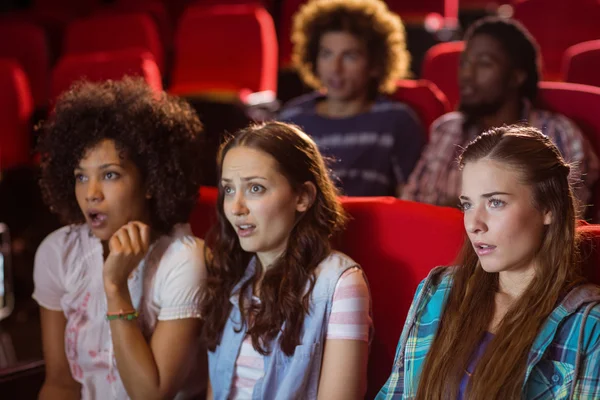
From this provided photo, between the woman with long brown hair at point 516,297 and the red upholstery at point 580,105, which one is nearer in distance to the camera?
the woman with long brown hair at point 516,297

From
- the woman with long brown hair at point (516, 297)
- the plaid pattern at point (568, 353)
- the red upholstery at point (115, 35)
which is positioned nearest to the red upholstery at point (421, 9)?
the red upholstery at point (115, 35)

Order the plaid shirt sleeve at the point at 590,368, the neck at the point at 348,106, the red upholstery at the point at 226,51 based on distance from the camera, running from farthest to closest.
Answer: the red upholstery at the point at 226,51
the neck at the point at 348,106
the plaid shirt sleeve at the point at 590,368

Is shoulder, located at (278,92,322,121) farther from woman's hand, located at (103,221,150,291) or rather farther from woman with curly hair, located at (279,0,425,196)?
woman's hand, located at (103,221,150,291)

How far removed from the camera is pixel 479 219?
1.03 meters

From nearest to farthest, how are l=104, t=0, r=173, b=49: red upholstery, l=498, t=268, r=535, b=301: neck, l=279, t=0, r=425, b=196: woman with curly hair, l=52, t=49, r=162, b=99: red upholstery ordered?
l=498, t=268, r=535, b=301: neck
l=279, t=0, r=425, b=196: woman with curly hair
l=52, t=49, r=162, b=99: red upholstery
l=104, t=0, r=173, b=49: red upholstery

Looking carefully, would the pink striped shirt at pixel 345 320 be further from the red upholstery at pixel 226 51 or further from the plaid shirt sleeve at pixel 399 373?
the red upholstery at pixel 226 51

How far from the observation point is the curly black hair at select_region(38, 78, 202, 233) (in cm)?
140

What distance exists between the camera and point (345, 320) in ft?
3.99

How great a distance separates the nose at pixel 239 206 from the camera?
1.26 meters

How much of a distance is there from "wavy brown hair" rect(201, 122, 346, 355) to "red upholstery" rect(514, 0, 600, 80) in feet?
5.99

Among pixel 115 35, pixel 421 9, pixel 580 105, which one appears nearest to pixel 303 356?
pixel 580 105

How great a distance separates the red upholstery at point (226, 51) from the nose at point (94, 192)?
1660mm

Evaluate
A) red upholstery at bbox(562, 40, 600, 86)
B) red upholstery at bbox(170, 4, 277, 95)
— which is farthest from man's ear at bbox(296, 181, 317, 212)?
red upholstery at bbox(170, 4, 277, 95)

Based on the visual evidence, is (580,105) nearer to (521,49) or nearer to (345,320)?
(521,49)
